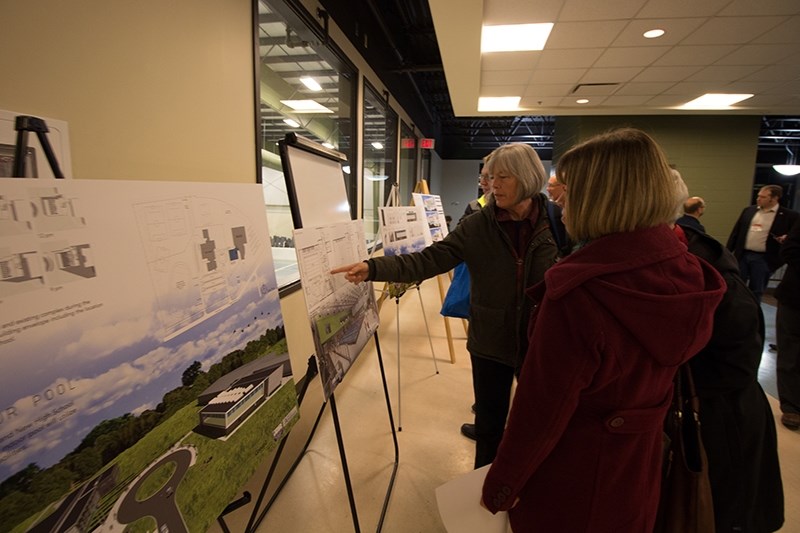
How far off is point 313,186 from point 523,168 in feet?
2.57

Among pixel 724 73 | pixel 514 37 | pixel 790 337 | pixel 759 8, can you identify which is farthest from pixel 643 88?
pixel 790 337

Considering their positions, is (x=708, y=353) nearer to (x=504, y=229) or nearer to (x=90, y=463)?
(x=504, y=229)

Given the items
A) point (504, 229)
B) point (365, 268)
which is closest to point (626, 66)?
point (504, 229)

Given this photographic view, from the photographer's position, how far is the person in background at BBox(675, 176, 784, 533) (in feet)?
3.09

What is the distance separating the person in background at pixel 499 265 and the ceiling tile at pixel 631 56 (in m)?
3.50

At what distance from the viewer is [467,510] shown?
37.5 inches

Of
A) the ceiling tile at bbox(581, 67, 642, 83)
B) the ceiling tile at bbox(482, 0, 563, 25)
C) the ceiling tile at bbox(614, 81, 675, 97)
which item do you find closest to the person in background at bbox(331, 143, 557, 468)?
the ceiling tile at bbox(482, 0, 563, 25)

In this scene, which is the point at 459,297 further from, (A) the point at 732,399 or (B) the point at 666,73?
(B) the point at 666,73

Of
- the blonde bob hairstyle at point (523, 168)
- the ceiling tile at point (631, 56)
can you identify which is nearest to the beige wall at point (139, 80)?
the blonde bob hairstyle at point (523, 168)

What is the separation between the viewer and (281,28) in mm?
2971

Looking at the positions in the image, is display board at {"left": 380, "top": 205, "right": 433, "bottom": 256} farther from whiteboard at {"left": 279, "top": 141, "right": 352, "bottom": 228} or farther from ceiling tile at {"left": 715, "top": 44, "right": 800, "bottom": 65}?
ceiling tile at {"left": 715, "top": 44, "right": 800, "bottom": 65}

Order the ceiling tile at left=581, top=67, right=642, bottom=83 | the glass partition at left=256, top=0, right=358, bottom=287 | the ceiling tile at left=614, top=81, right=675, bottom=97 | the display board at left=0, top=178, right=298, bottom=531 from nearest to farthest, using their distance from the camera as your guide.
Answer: the display board at left=0, top=178, right=298, bottom=531 → the glass partition at left=256, top=0, right=358, bottom=287 → the ceiling tile at left=581, top=67, right=642, bottom=83 → the ceiling tile at left=614, top=81, right=675, bottom=97

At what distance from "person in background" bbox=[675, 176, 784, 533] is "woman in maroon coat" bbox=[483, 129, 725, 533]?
175mm

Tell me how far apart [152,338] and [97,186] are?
0.29 metres
